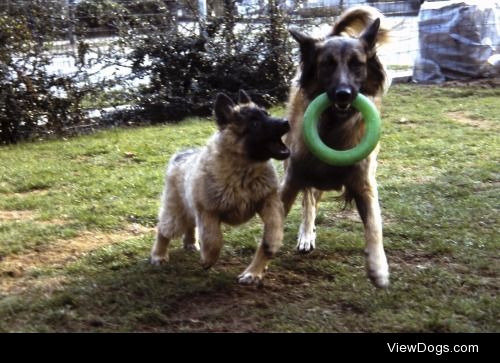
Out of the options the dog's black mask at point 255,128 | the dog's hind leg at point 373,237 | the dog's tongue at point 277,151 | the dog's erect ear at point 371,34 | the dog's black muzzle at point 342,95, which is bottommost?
the dog's hind leg at point 373,237

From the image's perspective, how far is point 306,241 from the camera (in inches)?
216

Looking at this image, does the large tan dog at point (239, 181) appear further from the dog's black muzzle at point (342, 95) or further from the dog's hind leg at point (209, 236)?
the dog's black muzzle at point (342, 95)

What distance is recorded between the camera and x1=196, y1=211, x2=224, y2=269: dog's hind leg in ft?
15.2

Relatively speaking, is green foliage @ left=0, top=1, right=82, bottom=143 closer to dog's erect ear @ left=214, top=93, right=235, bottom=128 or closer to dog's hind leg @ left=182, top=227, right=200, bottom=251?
dog's hind leg @ left=182, top=227, right=200, bottom=251

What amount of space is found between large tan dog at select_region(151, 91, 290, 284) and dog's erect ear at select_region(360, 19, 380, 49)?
0.99 m

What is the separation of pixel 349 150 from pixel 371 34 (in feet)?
3.02

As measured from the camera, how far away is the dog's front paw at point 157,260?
5191 millimetres

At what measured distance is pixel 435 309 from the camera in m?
4.18

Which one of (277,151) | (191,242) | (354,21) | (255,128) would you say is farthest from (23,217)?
(354,21)

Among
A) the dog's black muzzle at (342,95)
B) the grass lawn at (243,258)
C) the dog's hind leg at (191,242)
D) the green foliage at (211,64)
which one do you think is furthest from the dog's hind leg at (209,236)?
the green foliage at (211,64)

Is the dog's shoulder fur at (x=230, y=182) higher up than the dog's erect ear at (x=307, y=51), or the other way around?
the dog's erect ear at (x=307, y=51)

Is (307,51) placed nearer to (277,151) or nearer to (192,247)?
(277,151)

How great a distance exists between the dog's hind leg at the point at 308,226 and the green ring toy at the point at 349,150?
67 centimetres
